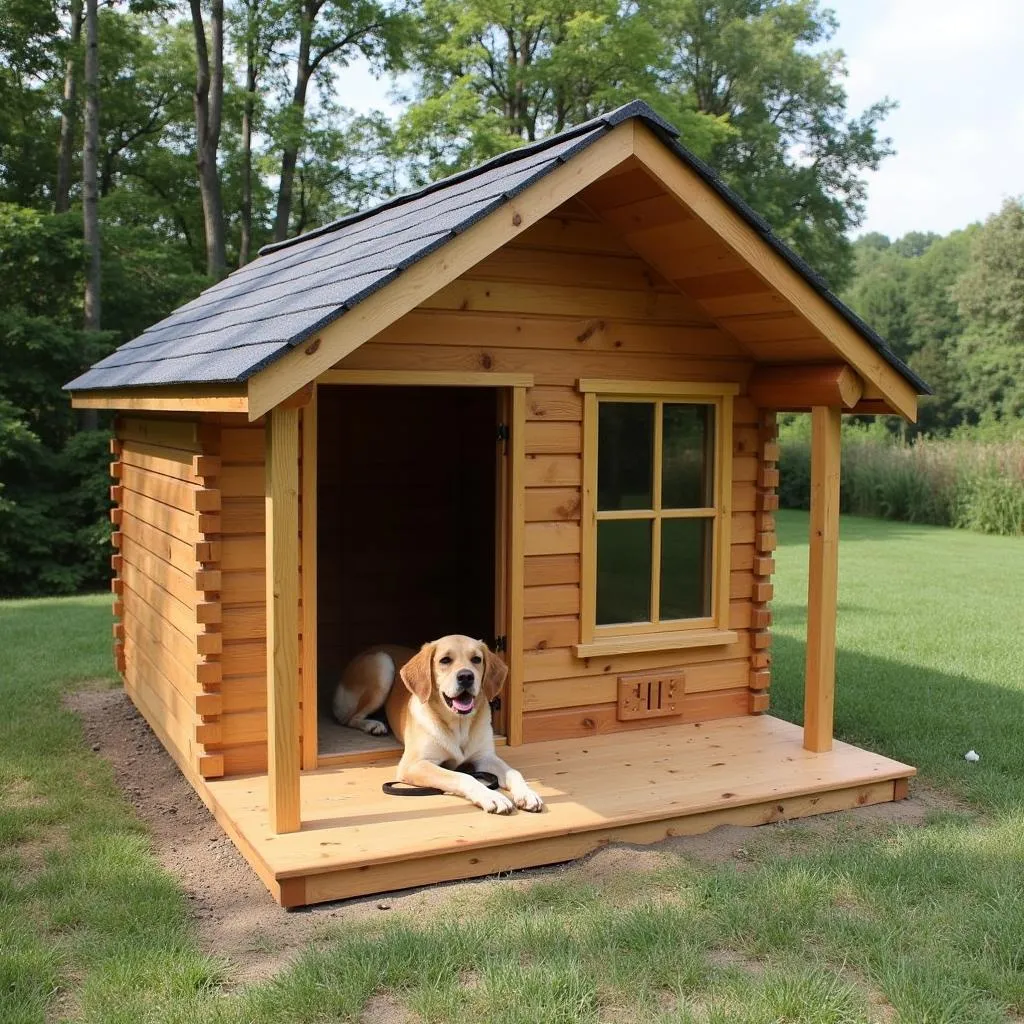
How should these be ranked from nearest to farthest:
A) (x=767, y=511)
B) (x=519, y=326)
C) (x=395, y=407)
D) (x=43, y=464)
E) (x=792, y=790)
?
(x=792, y=790), (x=519, y=326), (x=767, y=511), (x=395, y=407), (x=43, y=464)

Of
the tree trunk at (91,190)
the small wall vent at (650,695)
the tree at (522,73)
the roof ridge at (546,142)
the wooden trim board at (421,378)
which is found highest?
the tree at (522,73)

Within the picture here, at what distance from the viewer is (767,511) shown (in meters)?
6.66

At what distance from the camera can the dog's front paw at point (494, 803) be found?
5.00 metres

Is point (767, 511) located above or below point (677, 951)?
above

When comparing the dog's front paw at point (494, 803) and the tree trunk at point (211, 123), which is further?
the tree trunk at point (211, 123)

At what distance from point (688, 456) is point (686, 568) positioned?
0.65 metres

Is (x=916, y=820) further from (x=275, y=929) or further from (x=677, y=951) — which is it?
(x=275, y=929)

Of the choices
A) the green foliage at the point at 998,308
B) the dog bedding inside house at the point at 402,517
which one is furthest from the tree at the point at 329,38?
the green foliage at the point at 998,308

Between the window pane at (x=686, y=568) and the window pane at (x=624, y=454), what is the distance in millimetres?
262

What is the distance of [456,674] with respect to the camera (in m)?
5.21

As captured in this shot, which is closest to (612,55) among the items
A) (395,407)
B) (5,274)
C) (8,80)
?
(8,80)

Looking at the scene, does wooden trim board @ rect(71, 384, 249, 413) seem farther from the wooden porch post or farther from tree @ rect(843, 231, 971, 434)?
tree @ rect(843, 231, 971, 434)

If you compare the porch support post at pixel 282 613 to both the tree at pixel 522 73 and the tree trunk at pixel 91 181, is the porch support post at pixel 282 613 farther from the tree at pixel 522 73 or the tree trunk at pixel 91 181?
the tree at pixel 522 73

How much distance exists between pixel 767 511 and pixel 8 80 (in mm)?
17402
